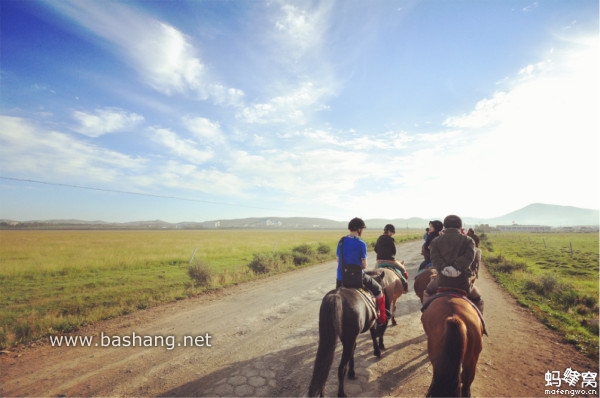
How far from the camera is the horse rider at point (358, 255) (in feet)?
17.5

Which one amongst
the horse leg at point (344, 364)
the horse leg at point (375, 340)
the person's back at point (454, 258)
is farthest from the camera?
the horse leg at point (375, 340)

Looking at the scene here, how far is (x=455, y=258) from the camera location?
179 inches

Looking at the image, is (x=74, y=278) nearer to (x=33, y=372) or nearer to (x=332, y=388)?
(x=33, y=372)

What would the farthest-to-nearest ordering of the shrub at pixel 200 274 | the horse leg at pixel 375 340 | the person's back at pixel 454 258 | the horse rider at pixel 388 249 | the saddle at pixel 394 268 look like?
the shrub at pixel 200 274, the horse rider at pixel 388 249, the saddle at pixel 394 268, the horse leg at pixel 375 340, the person's back at pixel 454 258

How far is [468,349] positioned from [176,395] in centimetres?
453

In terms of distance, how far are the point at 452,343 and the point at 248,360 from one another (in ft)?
12.9

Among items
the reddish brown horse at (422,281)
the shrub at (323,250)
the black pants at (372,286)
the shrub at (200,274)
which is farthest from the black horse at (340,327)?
the shrub at (323,250)

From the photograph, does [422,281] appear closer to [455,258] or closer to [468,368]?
[455,258]

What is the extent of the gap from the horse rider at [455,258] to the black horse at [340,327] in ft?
4.80

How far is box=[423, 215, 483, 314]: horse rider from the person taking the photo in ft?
14.7

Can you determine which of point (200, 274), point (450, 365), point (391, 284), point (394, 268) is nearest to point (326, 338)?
point (450, 365)

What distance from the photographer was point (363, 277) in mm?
5508

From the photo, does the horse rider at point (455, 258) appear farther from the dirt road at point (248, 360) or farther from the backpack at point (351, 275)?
the dirt road at point (248, 360)

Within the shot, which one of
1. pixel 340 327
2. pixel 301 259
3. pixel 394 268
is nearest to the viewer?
pixel 340 327
